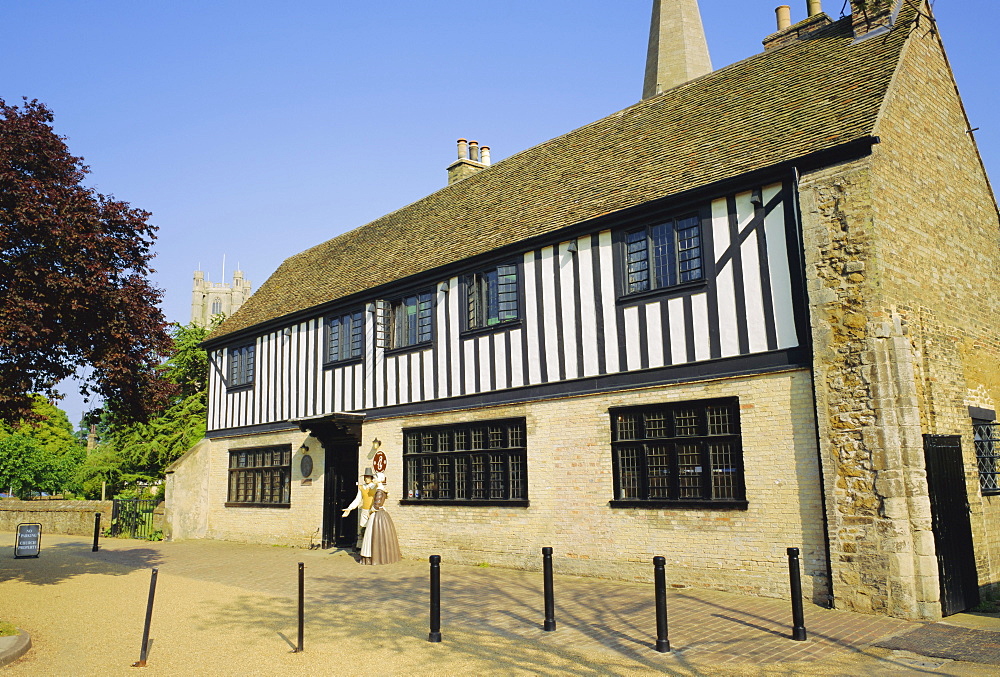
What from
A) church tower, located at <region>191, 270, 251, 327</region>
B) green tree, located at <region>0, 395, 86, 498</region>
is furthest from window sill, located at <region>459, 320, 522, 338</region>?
church tower, located at <region>191, 270, 251, 327</region>

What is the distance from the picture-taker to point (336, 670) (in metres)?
6.86

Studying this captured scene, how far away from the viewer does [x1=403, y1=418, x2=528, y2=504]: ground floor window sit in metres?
13.5

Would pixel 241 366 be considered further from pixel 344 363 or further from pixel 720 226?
pixel 720 226

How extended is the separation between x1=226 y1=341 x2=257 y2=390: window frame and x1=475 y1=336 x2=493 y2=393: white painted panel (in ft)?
29.4

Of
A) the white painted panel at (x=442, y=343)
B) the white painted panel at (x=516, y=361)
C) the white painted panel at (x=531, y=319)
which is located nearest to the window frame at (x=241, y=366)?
the white painted panel at (x=442, y=343)

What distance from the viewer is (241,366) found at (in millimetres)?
21219

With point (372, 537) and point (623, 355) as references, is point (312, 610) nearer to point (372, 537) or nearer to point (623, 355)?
point (372, 537)

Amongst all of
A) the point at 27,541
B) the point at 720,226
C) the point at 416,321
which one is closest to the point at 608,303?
the point at 720,226

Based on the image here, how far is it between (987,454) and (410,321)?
36.0 feet

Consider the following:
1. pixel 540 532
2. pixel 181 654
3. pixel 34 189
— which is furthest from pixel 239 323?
pixel 181 654

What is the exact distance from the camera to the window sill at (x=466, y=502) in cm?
1322

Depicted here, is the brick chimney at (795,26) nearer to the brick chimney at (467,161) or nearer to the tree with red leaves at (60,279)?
the brick chimney at (467,161)

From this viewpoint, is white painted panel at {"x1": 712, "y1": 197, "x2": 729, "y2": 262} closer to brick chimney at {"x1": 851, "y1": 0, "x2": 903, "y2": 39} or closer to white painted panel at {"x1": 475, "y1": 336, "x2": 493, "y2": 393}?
brick chimney at {"x1": 851, "y1": 0, "x2": 903, "y2": 39}

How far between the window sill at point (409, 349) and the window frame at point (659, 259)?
509cm
